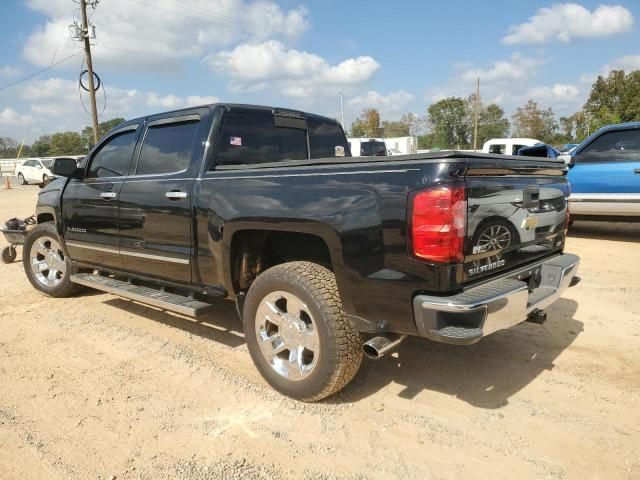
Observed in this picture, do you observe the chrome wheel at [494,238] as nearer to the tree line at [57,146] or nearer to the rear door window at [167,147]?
the rear door window at [167,147]

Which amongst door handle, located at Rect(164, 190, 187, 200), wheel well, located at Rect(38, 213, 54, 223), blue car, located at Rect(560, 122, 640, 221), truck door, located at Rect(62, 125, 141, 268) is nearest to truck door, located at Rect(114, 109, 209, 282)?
door handle, located at Rect(164, 190, 187, 200)

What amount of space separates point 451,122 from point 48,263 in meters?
68.8

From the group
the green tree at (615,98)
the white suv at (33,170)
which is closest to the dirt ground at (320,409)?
the white suv at (33,170)

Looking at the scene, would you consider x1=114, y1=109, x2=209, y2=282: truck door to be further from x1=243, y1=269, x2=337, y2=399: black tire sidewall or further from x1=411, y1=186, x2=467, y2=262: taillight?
x1=411, y1=186, x2=467, y2=262: taillight

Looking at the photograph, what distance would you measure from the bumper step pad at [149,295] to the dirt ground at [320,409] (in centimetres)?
41

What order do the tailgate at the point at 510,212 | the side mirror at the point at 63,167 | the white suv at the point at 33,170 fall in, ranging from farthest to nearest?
1. the white suv at the point at 33,170
2. the side mirror at the point at 63,167
3. the tailgate at the point at 510,212

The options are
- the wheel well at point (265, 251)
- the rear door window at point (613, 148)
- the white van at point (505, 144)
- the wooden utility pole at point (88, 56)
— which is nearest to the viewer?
the wheel well at point (265, 251)

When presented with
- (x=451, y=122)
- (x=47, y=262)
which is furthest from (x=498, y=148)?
(x=451, y=122)

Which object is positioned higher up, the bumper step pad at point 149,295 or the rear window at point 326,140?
the rear window at point 326,140

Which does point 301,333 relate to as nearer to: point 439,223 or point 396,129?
point 439,223

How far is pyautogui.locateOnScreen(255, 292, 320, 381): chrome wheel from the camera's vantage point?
2.92 m

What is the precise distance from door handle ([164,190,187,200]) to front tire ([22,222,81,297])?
226cm

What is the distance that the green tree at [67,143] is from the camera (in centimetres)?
6710

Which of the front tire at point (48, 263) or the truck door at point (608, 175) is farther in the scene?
the truck door at point (608, 175)
